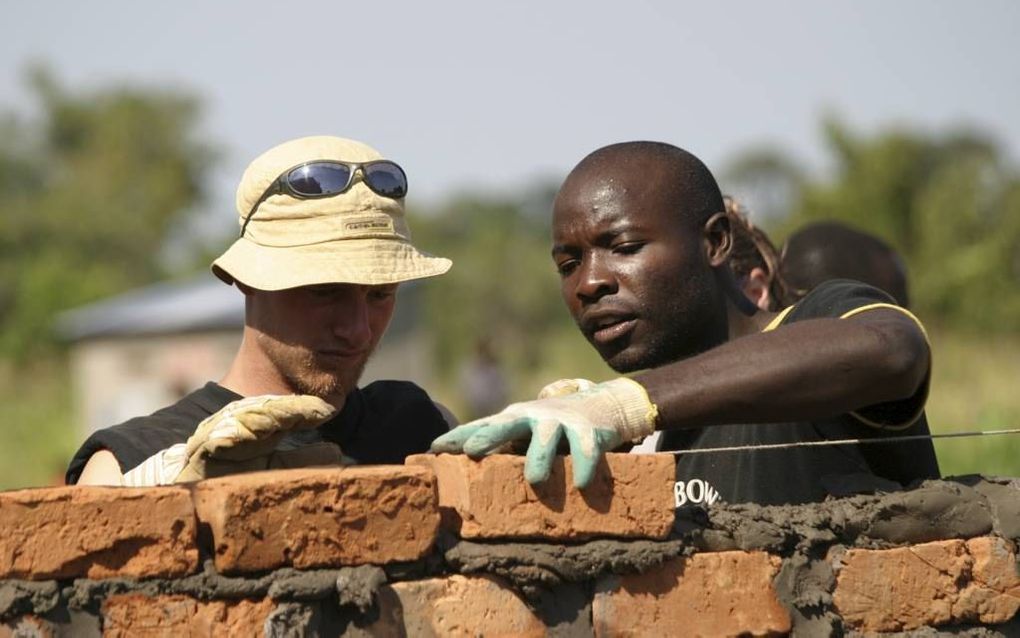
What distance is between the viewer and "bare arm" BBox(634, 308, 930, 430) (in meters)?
2.70

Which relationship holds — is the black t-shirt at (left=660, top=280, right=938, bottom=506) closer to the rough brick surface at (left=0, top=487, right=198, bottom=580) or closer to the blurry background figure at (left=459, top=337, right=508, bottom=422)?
the rough brick surface at (left=0, top=487, right=198, bottom=580)

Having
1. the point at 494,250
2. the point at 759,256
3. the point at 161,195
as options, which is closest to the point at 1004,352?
the point at 759,256

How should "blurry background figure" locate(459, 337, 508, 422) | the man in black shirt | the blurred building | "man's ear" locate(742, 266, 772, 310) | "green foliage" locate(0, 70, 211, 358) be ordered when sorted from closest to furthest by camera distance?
the man in black shirt < "man's ear" locate(742, 266, 772, 310) < "blurry background figure" locate(459, 337, 508, 422) < the blurred building < "green foliage" locate(0, 70, 211, 358)

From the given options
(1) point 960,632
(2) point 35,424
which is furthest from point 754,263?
(2) point 35,424

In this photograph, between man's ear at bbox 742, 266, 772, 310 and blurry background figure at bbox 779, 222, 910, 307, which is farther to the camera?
blurry background figure at bbox 779, 222, 910, 307

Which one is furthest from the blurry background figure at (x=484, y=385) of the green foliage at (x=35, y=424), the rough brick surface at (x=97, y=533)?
the rough brick surface at (x=97, y=533)

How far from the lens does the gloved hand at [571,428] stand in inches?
102

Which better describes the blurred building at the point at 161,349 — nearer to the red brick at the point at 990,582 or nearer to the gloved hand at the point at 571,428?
A: the red brick at the point at 990,582

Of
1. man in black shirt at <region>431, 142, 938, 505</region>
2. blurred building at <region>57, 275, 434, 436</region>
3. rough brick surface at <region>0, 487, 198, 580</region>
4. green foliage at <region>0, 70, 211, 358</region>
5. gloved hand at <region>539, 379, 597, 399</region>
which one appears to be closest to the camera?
rough brick surface at <region>0, 487, 198, 580</region>

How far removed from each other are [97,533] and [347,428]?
1.23 metres

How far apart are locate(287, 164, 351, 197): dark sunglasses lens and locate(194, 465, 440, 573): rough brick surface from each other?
3.66 ft

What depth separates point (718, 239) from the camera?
353 cm

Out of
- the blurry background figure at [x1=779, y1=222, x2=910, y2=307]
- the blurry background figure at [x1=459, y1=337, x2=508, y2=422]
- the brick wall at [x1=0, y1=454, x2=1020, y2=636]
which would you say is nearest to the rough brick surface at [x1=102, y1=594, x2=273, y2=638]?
the brick wall at [x1=0, y1=454, x2=1020, y2=636]

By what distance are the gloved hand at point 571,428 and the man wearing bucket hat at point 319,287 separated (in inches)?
32.3
